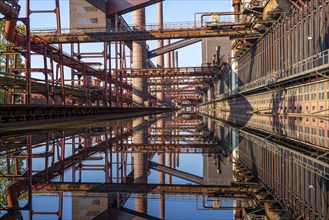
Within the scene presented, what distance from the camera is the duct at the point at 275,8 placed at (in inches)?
806

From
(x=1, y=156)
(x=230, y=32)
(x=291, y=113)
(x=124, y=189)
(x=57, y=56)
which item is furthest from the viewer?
(x=57, y=56)

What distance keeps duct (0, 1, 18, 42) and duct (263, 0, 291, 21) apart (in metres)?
15.3

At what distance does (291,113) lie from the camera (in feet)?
64.4

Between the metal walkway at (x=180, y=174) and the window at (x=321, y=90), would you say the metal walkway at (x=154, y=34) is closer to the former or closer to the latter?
the window at (x=321, y=90)

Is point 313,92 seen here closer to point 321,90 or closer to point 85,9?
point 321,90

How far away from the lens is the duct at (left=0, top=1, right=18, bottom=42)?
63.2ft

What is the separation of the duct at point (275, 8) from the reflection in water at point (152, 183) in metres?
12.7

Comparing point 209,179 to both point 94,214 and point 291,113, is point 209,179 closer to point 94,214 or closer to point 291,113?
point 94,214

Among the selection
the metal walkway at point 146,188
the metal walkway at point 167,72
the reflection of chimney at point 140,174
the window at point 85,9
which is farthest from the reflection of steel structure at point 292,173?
the metal walkway at point 167,72

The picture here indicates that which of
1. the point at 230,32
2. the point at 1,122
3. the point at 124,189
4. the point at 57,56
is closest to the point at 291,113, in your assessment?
the point at 230,32

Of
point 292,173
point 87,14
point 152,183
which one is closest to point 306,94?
point 292,173

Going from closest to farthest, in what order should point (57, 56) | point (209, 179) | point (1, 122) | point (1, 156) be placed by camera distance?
1. point (209, 179)
2. point (1, 156)
3. point (1, 122)
4. point (57, 56)

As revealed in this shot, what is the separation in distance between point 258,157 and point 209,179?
3.01 m

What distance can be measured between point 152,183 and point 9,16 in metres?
17.9
